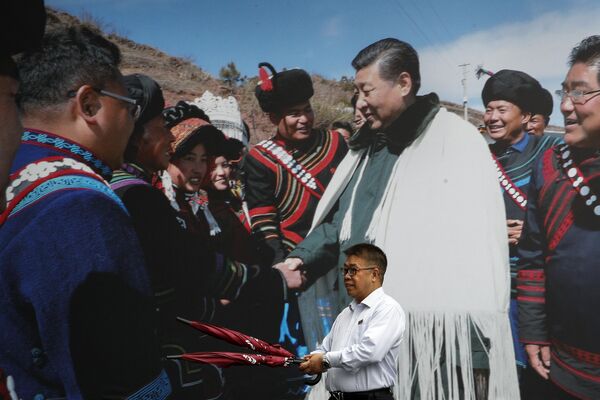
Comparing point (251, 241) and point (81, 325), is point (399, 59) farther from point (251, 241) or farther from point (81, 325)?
point (81, 325)

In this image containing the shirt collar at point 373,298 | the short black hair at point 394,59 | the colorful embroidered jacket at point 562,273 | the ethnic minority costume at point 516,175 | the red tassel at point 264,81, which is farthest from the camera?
the red tassel at point 264,81

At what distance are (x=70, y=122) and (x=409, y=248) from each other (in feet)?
6.72

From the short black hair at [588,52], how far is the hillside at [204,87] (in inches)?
25.5

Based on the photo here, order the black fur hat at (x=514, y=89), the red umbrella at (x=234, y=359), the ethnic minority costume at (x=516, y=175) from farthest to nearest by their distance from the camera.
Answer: the black fur hat at (x=514, y=89)
the ethnic minority costume at (x=516, y=175)
the red umbrella at (x=234, y=359)

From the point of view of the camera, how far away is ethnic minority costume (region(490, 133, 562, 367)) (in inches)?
138

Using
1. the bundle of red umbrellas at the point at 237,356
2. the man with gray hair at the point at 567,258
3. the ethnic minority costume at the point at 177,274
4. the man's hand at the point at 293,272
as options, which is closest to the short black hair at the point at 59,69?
the ethnic minority costume at the point at 177,274

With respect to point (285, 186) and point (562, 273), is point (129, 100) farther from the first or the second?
point (562, 273)

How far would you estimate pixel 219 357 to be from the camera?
2.27 m

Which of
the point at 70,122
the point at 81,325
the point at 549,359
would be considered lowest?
the point at 549,359

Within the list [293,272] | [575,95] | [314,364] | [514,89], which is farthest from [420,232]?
[314,364]

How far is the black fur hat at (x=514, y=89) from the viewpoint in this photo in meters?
3.67

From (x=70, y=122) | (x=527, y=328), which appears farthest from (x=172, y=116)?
(x=527, y=328)

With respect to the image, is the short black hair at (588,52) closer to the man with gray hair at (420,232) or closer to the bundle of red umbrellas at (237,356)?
the man with gray hair at (420,232)

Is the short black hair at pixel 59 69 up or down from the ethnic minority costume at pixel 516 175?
up
